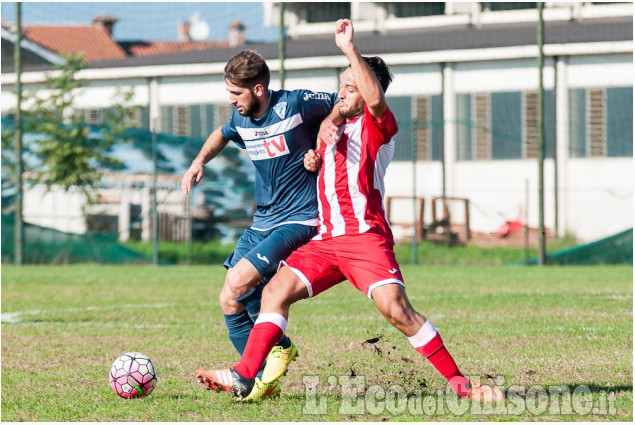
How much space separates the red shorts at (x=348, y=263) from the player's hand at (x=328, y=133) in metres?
0.56

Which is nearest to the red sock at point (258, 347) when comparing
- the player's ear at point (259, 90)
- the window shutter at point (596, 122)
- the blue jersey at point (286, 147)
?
the blue jersey at point (286, 147)

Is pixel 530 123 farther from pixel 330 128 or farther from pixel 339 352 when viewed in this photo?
pixel 330 128

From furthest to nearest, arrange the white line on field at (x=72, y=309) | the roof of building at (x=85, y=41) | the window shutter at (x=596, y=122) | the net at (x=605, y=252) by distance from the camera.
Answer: the roof of building at (x=85, y=41) → the window shutter at (x=596, y=122) → the net at (x=605, y=252) → the white line on field at (x=72, y=309)

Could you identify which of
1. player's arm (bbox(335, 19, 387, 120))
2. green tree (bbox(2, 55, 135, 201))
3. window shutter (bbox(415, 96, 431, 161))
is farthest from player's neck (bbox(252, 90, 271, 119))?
window shutter (bbox(415, 96, 431, 161))

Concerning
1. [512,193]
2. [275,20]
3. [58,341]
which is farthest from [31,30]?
[58,341]

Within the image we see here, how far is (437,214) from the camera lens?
2777cm

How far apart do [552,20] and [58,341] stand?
31.0 meters

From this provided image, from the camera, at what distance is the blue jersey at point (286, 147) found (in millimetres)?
6539

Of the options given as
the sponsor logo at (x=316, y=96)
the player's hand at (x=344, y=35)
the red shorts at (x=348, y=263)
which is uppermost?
the player's hand at (x=344, y=35)

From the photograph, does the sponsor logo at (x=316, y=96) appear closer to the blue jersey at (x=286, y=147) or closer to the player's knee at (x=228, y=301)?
the blue jersey at (x=286, y=147)

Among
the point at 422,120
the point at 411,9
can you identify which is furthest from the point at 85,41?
the point at 422,120

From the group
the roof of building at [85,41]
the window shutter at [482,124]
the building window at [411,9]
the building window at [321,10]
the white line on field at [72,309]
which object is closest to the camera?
the white line on field at [72,309]

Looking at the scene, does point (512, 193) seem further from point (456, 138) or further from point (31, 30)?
point (31, 30)

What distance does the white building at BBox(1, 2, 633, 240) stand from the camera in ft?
96.1
